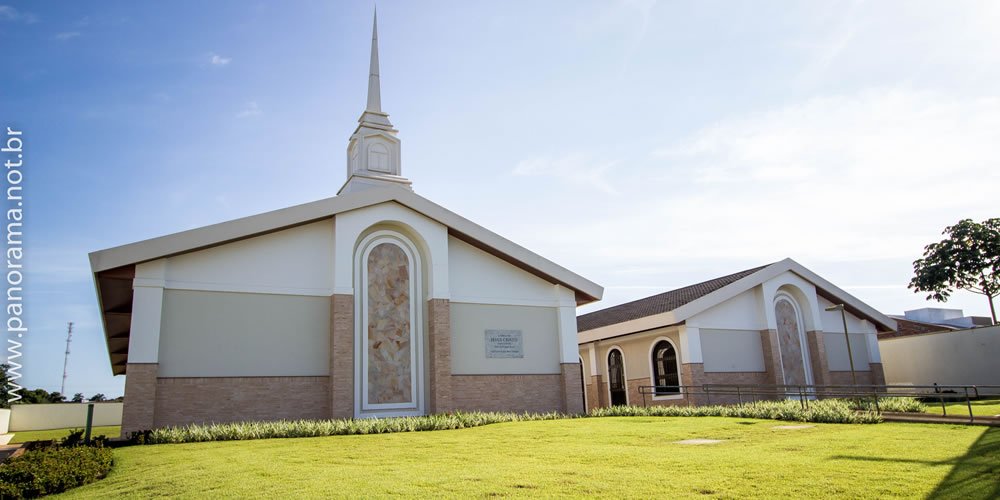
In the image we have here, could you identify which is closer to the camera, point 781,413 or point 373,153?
point 781,413

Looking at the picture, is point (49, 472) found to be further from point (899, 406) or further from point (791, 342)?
point (791, 342)

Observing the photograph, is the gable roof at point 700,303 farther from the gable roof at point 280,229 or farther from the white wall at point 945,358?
the gable roof at point 280,229

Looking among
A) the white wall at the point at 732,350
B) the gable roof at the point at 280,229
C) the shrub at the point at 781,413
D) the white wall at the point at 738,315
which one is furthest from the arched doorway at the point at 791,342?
the gable roof at the point at 280,229

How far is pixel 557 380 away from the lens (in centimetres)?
2005

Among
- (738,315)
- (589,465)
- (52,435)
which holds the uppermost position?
(738,315)

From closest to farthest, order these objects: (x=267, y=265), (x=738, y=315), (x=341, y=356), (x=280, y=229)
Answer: (x=341, y=356), (x=267, y=265), (x=280, y=229), (x=738, y=315)

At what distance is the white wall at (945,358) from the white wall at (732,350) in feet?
30.6

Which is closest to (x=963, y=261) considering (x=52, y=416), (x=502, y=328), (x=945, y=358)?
(x=945, y=358)

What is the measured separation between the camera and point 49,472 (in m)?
8.64

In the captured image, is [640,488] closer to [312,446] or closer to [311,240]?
[312,446]

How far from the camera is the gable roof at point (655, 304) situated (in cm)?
2466

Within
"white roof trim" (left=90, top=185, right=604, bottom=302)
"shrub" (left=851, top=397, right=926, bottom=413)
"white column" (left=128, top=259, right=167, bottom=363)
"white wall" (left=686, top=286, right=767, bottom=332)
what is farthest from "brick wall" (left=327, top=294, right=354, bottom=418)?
"shrub" (left=851, top=397, right=926, bottom=413)

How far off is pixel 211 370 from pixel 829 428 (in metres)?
13.6

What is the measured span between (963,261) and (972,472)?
31.5 m
